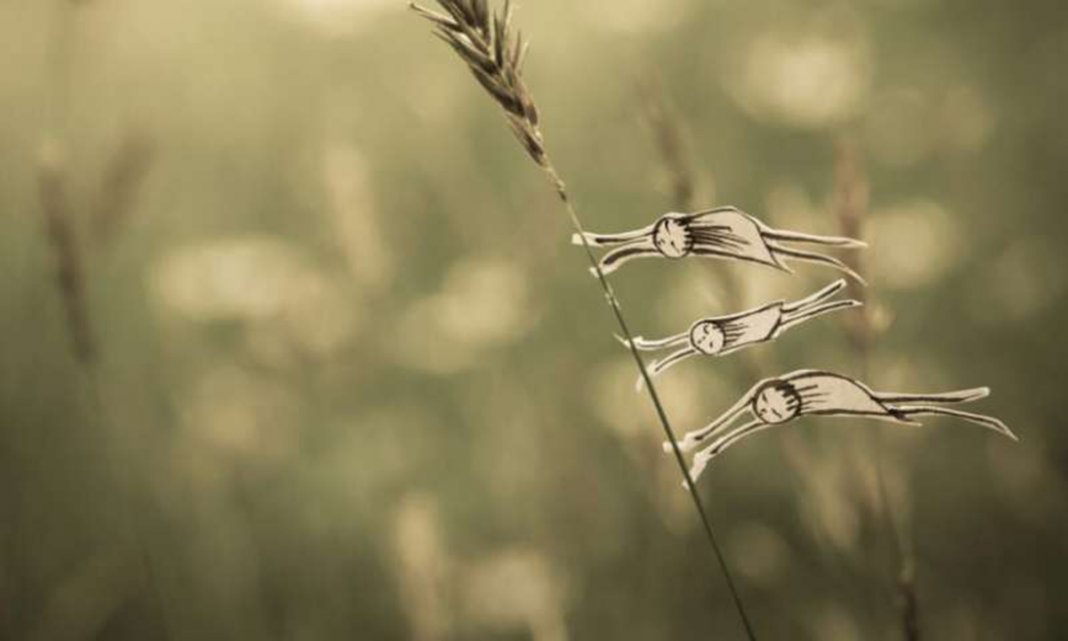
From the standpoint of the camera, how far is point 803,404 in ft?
0.84

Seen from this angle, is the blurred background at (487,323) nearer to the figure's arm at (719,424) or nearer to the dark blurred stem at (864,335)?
the dark blurred stem at (864,335)

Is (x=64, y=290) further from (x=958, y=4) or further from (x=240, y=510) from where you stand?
(x=958, y=4)

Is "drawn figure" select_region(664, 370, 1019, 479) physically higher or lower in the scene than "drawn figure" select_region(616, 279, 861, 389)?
lower

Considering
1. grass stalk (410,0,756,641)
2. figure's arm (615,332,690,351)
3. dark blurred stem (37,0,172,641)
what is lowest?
figure's arm (615,332,690,351)

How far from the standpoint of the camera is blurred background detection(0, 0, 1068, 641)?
2.39ft

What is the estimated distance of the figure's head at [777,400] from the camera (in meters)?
0.26

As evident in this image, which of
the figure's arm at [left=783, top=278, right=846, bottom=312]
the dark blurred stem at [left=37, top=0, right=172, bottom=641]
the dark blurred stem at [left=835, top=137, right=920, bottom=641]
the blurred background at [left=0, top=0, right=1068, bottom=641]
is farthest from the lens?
the blurred background at [left=0, top=0, right=1068, bottom=641]

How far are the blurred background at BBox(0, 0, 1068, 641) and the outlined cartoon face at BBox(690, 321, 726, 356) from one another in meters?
0.15

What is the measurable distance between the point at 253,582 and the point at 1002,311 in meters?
0.87

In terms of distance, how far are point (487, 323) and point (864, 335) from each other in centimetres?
74

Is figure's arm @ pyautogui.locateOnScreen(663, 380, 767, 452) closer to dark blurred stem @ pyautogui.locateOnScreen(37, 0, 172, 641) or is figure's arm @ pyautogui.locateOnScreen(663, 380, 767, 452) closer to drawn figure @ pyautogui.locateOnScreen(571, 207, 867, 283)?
drawn figure @ pyautogui.locateOnScreen(571, 207, 867, 283)

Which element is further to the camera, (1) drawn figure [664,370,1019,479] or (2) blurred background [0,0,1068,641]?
(2) blurred background [0,0,1068,641]

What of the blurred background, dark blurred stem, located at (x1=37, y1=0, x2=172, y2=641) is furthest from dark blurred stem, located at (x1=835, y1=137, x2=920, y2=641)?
dark blurred stem, located at (x1=37, y1=0, x2=172, y2=641)

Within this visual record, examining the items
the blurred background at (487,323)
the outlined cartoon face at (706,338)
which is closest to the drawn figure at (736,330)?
the outlined cartoon face at (706,338)
